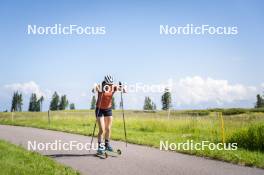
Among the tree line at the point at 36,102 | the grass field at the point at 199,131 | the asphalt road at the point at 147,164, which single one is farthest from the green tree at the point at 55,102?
the asphalt road at the point at 147,164

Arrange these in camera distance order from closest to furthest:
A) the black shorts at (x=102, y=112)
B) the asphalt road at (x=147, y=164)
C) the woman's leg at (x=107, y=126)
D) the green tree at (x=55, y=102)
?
1. the asphalt road at (x=147, y=164)
2. the black shorts at (x=102, y=112)
3. the woman's leg at (x=107, y=126)
4. the green tree at (x=55, y=102)

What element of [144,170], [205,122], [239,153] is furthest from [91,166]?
[205,122]

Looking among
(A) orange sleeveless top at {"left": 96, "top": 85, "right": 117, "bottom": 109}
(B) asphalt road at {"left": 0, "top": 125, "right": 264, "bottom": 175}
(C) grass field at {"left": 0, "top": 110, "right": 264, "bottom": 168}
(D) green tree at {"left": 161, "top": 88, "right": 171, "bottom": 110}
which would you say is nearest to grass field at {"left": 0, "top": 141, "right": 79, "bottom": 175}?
(B) asphalt road at {"left": 0, "top": 125, "right": 264, "bottom": 175}

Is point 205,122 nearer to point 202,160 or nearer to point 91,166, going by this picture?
point 202,160

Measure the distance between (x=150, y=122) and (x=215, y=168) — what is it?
1580 centimetres

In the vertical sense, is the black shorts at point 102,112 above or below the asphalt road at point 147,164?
above

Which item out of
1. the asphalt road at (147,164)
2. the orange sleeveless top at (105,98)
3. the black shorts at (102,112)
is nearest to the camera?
the asphalt road at (147,164)

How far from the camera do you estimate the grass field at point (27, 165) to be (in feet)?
29.2

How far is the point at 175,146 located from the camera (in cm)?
1416

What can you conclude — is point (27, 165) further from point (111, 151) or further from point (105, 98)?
point (105, 98)

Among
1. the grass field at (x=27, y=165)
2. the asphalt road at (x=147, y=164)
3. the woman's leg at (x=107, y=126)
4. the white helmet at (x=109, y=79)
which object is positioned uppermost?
the white helmet at (x=109, y=79)

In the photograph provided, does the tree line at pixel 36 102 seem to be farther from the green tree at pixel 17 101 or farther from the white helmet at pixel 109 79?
the white helmet at pixel 109 79

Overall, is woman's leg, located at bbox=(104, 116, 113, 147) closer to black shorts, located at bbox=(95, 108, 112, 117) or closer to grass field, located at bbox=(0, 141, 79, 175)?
black shorts, located at bbox=(95, 108, 112, 117)

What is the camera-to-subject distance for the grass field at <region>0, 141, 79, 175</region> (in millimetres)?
8906
